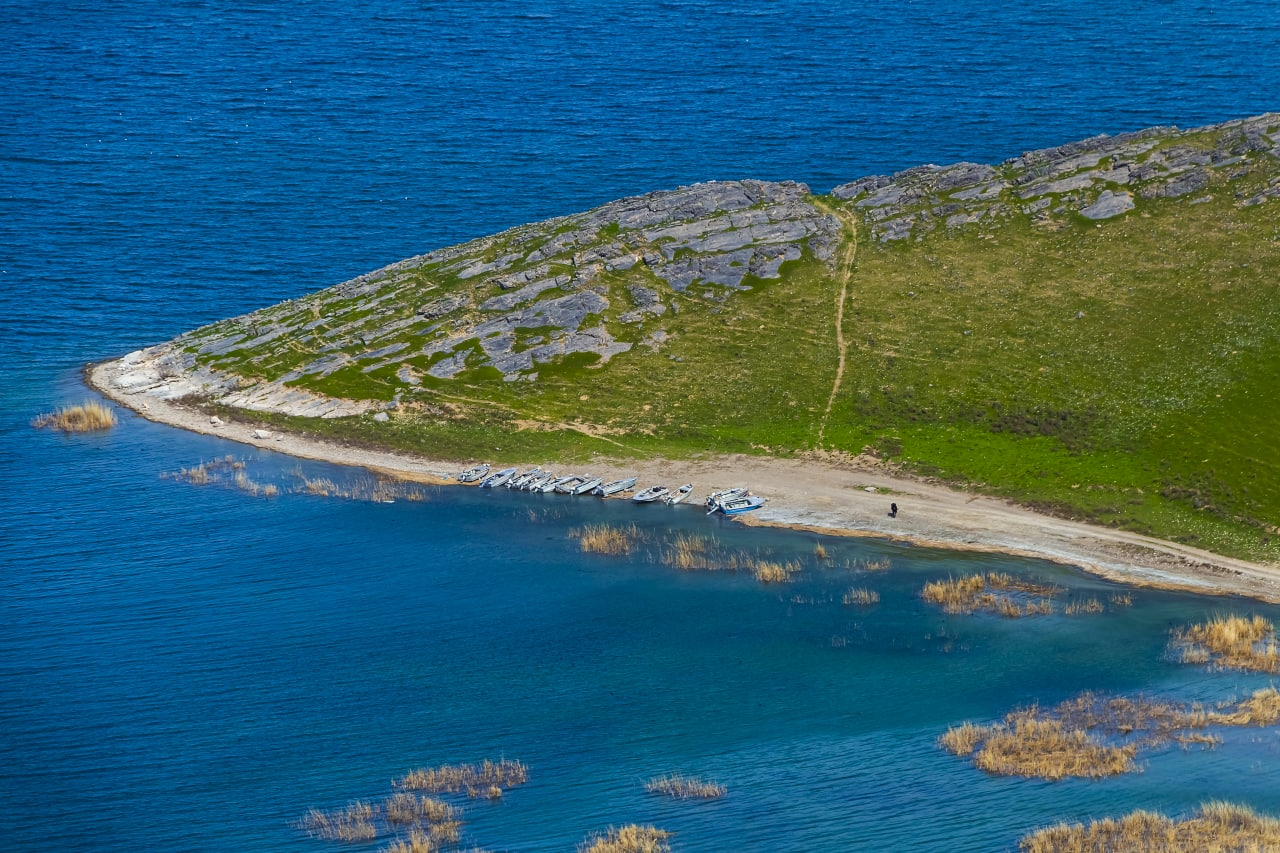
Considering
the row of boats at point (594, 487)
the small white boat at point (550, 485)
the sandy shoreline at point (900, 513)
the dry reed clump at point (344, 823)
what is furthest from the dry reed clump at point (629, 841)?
the small white boat at point (550, 485)

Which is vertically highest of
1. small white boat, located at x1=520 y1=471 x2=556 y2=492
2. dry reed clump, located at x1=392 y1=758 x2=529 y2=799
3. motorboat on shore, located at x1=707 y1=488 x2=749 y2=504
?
small white boat, located at x1=520 y1=471 x2=556 y2=492

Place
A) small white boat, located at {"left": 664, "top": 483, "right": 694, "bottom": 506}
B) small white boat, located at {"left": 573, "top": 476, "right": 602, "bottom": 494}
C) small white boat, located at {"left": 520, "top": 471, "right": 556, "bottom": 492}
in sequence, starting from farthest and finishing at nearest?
small white boat, located at {"left": 520, "top": 471, "right": 556, "bottom": 492}
small white boat, located at {"left": 573, "top": 476, "right": 602, "bottom": 494}
small white boat, located at {"left": 664, "top": 483, "right": 694, "bottom": 506}

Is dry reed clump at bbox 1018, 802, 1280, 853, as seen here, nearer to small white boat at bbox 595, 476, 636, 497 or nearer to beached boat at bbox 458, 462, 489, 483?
small white boat at bbox 595, 476, 636, 497

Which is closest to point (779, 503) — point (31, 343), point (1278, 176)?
point (1278, 176)

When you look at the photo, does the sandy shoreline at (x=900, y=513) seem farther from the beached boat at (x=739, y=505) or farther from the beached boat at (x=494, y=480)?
the beached boat at (x=494, y=480)

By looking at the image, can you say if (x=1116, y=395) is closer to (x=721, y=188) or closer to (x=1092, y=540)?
(x=1092, y=540)

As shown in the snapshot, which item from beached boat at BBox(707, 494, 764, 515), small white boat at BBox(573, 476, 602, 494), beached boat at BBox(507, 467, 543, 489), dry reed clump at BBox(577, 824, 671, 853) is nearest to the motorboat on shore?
beached boat at BBox(707, 494, 764, 515)
